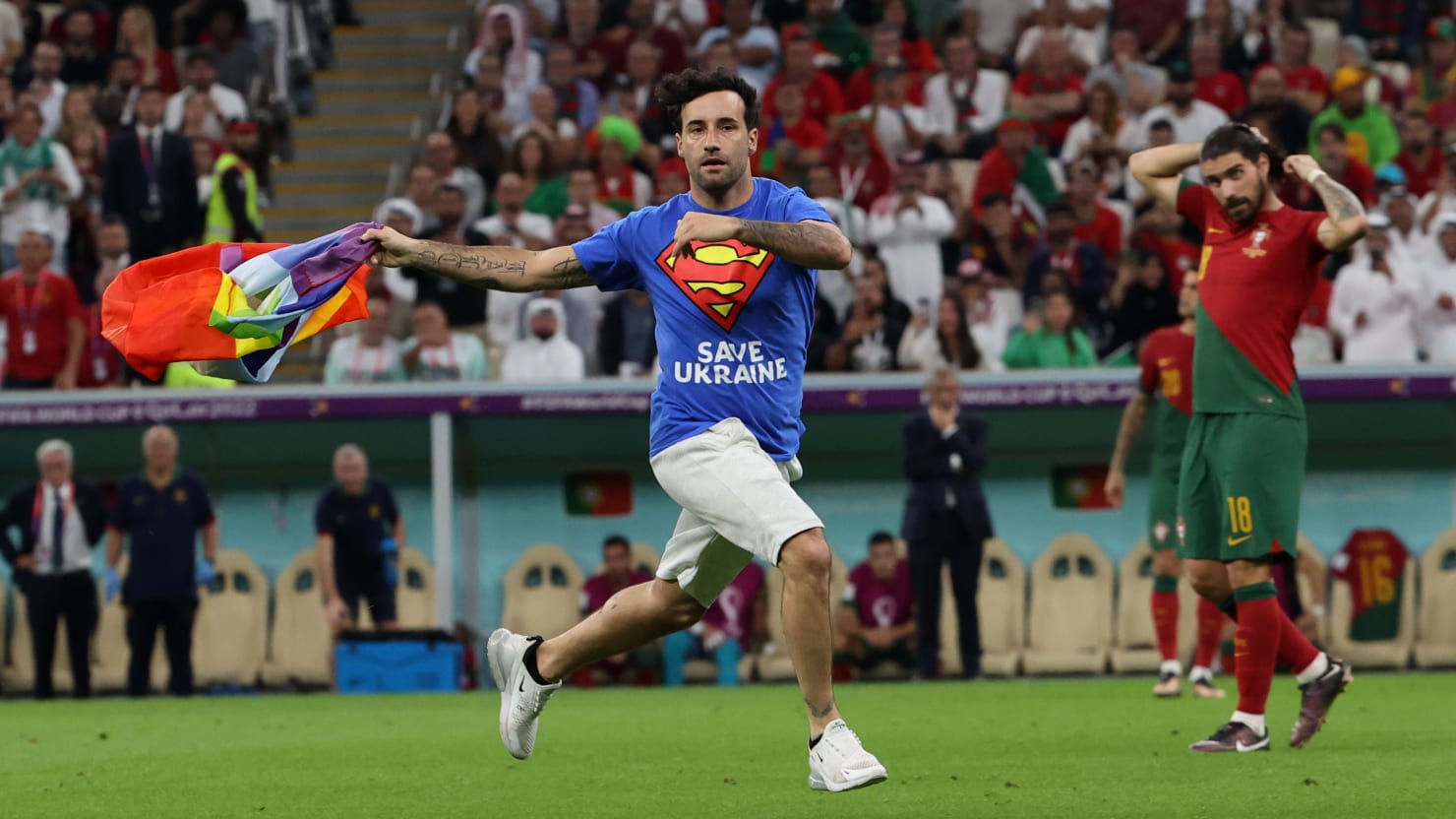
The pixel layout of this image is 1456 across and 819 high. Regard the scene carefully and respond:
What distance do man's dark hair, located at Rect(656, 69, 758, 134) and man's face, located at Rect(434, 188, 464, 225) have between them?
36.6ft

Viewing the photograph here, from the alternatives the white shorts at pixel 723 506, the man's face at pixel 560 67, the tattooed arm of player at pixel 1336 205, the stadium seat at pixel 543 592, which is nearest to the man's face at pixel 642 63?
the man's face at pixel 560 67

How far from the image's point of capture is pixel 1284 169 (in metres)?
9.15

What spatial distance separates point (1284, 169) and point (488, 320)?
32.5 ft

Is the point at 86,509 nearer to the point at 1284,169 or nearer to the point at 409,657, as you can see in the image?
the point at 409,657

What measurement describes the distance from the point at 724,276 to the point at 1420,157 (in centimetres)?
1311

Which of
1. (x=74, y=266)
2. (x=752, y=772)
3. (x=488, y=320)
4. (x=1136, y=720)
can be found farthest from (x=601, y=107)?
(x=752, y=772)

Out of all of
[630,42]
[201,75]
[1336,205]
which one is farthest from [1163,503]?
[201,75]

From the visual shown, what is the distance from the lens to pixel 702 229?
21.2 feet

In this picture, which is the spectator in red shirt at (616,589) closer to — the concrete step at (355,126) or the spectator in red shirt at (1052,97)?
the spectator in red shirt at (1052,97)

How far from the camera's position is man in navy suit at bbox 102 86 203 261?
18.4 meters

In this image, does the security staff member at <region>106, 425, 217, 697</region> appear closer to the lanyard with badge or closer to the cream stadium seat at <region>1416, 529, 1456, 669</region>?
the lanyard with badge

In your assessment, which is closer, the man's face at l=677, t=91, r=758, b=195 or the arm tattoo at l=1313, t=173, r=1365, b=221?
the man's face at l=677, t=91, r=758, b=195

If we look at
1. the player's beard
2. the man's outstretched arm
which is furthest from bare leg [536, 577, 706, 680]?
the player's beard

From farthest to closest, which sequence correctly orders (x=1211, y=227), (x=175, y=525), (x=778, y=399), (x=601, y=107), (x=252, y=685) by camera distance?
(x=601, y=107), (x=252, y=685), (x=175, y=525), (x=1211, y=227), (x=778, y=399)
